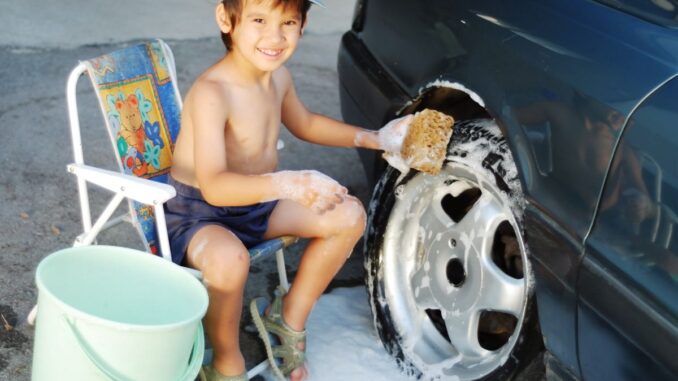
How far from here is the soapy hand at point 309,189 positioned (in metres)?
2.38

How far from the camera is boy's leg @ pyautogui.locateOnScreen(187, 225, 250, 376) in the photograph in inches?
93.8

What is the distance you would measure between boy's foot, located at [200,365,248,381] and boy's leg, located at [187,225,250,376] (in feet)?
0.04

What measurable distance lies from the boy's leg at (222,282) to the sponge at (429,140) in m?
0.59

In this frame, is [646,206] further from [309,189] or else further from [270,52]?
[270,52]

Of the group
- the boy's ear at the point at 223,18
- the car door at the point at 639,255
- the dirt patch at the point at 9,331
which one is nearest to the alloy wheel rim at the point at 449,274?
the car door at the point at 639,255

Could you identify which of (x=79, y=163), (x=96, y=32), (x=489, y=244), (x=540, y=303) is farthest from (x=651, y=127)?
(x=96, y=32)

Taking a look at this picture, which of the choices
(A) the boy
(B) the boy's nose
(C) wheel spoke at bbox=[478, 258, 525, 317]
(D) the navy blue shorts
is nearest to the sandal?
(A) the boy

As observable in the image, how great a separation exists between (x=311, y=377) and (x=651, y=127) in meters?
1.44

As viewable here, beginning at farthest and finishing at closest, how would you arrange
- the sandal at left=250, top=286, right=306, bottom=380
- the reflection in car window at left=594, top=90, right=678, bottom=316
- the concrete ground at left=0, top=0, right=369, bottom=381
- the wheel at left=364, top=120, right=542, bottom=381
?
1. the concrete ground at left=0, top=0, right=369, bottom=381
2. the sandal at left=250, top=286, right=306, bottom=380
3. the wheel at left=364, top=120, right=542, bottom=381
4. the reflection in car window at left=594, top=90, right=678, bottom=316

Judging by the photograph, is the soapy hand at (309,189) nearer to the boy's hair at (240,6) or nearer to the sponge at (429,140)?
the sponge at (429,140)

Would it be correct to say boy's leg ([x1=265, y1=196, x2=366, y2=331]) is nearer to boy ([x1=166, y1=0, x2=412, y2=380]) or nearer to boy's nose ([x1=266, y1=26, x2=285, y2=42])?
boy ([x1=166, y1=0, x2=412, y2=380])

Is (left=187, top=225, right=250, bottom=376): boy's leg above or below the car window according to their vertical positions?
below

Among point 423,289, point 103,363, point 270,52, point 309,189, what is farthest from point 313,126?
point 103,363

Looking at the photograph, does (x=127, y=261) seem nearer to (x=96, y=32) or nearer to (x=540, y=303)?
(x=540, y=303)
